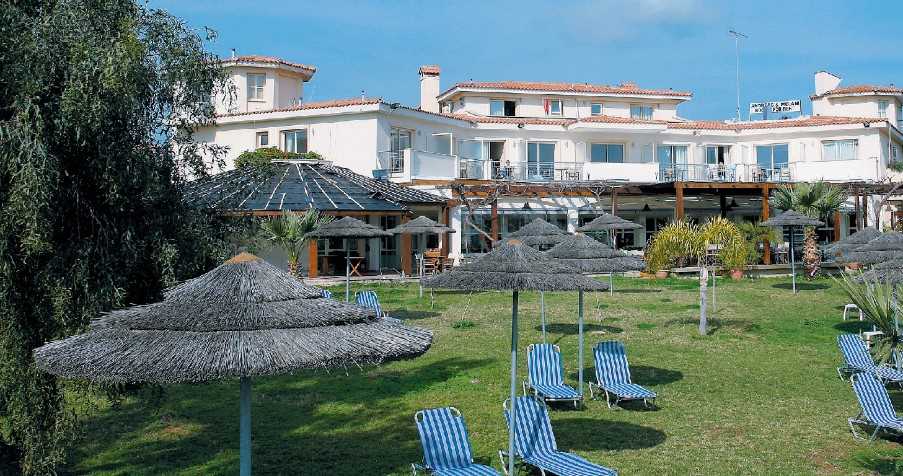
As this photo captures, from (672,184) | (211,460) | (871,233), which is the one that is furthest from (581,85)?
(211,460)

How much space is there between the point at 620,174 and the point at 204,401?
1101 inches

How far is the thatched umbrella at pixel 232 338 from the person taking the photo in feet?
18.7

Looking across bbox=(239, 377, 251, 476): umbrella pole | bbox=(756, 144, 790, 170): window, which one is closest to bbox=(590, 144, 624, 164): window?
bbox=(756, 144, 790, 170): window

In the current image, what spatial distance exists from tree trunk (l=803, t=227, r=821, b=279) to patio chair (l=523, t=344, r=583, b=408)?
20.4m

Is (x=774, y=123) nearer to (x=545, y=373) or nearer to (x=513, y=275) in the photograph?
(x=545, y=373)

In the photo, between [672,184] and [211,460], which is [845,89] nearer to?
[672,184]

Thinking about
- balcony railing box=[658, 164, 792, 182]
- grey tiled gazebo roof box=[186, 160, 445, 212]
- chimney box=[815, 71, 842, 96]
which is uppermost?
chimney box=[815, 71, 842, 96]

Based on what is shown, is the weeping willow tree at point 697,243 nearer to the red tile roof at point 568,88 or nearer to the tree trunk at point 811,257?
the tree trunk at point 811,257

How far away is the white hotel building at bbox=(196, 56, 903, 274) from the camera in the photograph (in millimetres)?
34062

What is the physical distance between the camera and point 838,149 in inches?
1558

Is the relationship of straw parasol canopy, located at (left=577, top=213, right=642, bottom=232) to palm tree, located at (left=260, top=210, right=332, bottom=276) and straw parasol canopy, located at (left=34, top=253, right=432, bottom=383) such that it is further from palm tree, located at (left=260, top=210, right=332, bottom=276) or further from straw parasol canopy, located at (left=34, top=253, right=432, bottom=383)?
straw parasol canopy, located at (left=34, top=253, right=432, bottom=383)

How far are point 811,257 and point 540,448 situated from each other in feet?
78.3

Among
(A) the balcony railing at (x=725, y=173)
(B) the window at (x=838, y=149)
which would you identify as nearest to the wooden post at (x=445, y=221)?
(A) the balcony railing at (x=725, y=173)

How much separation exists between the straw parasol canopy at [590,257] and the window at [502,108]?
2769 cm
